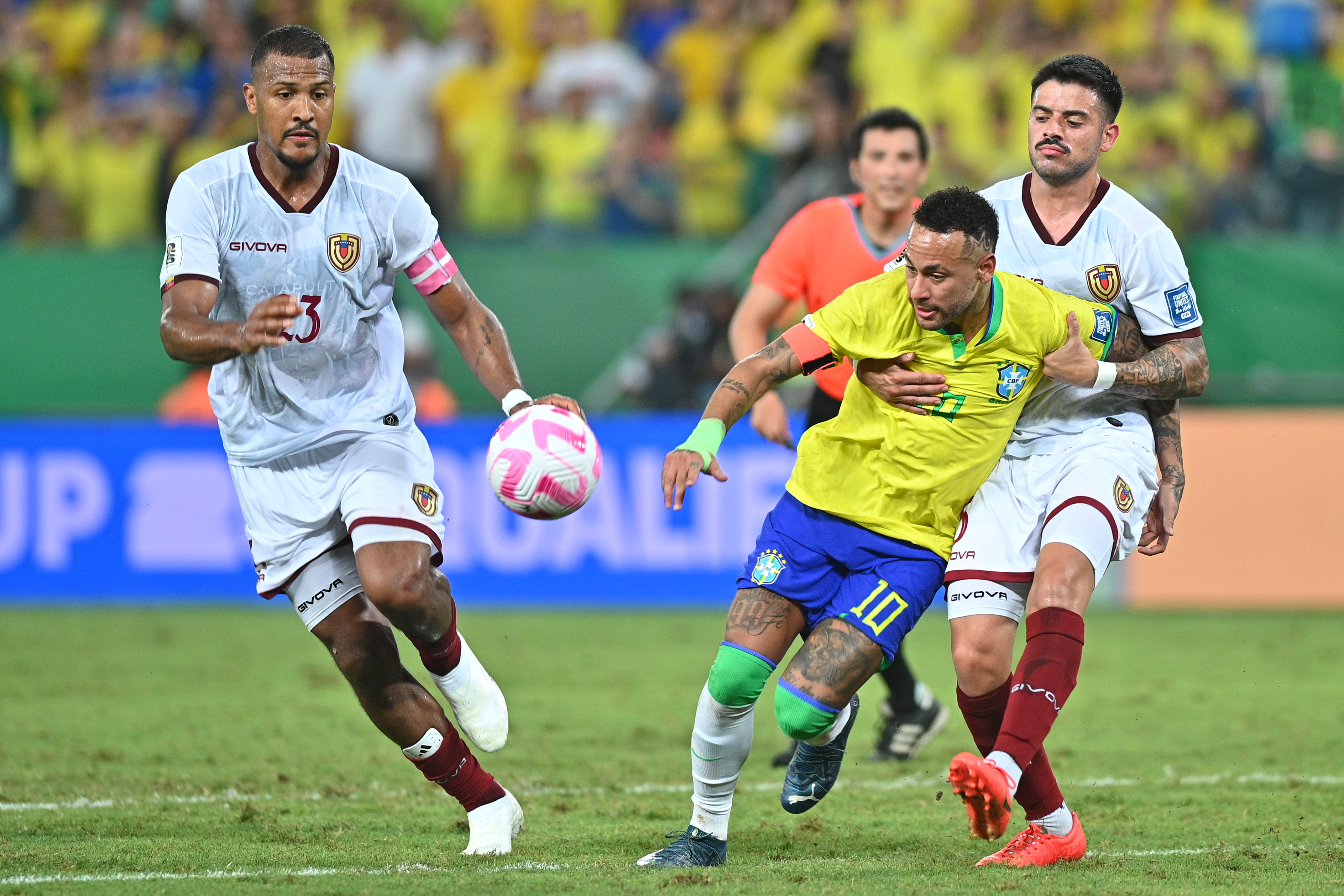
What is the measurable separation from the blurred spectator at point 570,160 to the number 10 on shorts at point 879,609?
8.36 metres

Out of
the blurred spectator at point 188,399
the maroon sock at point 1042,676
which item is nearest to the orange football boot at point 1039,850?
the maroon sock at point 1042,676

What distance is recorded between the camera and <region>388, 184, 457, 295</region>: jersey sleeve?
5.09 m

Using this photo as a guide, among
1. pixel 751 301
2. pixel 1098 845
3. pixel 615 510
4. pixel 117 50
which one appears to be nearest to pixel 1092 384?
pixel 1098 845

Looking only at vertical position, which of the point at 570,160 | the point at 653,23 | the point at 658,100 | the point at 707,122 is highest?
the point at 653,23

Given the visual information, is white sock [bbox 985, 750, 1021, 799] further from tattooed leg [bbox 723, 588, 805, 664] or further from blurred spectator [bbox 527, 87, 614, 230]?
blurred spectator [bbox 527, 87, 614, 230]

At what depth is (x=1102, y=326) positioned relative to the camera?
500 centimetres

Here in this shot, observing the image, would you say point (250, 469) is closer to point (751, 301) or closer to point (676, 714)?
point (751, 301)

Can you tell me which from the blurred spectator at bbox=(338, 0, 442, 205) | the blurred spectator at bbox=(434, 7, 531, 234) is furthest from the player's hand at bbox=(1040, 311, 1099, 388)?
the blurred spectator at bbox=(338, 0, 442, 205)

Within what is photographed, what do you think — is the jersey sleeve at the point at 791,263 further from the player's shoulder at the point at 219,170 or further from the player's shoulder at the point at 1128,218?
the player's shoulder at the point at 219,170

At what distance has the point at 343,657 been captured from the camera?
4.96 metres

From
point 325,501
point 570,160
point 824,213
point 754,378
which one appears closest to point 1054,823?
point 754,378

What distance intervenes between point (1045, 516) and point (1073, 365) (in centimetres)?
51

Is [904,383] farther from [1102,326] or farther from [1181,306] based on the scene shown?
[1181,306]

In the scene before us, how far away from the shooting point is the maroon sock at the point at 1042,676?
455cm
